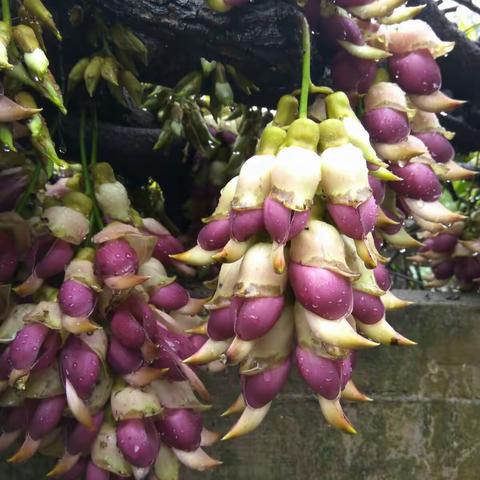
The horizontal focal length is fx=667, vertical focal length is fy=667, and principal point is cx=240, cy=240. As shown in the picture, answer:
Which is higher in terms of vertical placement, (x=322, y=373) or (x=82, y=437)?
(x=322, y=373)

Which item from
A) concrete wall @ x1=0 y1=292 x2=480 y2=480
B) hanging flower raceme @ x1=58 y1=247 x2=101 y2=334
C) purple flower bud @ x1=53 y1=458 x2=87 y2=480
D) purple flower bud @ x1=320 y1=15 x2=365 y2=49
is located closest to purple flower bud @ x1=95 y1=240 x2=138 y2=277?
hanging flower raceme @ x1=58 y1=247 x2=101 y2=334

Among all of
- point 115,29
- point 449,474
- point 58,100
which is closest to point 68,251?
point 58,100

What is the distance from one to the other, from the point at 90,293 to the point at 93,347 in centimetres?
6

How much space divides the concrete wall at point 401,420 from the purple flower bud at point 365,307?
0.55 m

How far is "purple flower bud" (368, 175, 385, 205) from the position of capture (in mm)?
740

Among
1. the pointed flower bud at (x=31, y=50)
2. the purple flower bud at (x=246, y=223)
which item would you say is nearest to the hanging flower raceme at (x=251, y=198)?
the purple flower bud at (x=246, y=223)

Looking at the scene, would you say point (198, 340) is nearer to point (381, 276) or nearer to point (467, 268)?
point (381, 276)

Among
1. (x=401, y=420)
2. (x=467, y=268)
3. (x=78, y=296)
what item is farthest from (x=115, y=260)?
(x=467, y=268)

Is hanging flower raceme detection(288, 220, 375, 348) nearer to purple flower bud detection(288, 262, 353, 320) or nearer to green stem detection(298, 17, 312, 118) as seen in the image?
purple flower bud detection(288, 262, 353, 320)

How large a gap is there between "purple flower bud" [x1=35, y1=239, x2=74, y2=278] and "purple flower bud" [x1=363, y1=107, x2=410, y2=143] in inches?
14.9

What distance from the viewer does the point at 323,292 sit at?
56cm

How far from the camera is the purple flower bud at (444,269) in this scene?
1.42 m

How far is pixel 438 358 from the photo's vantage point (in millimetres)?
1193

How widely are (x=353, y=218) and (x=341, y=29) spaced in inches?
11.8
